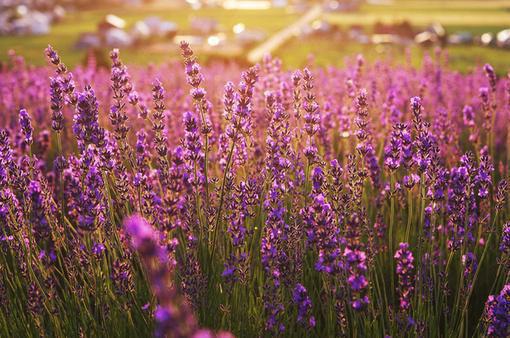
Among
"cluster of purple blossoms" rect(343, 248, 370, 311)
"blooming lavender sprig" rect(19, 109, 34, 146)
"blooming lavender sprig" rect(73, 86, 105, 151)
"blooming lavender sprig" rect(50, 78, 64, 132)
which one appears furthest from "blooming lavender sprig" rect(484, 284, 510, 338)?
"blooming lavender sprig" rect(19, 109, 34, 146)

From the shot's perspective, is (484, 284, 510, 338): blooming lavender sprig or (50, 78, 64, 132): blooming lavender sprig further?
(50, 78, 64, 132): blooming lavender sprig

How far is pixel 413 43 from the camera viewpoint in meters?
35.6

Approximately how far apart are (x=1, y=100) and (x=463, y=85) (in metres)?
6.76

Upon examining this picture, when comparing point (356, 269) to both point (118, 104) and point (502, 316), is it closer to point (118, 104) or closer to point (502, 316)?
point (502, 316)

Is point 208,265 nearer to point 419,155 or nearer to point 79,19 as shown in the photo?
point 419,155

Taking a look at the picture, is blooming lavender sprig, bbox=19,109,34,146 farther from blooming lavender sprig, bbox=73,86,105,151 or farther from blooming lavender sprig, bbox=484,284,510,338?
blooming lavender sprig, bbox=484,284,510,338

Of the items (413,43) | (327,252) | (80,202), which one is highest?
(80,202)

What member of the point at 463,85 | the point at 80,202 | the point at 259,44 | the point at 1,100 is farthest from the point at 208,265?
the point at 259,44

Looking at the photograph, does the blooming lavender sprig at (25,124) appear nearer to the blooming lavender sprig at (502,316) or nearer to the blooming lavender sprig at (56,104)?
the blooming lavender sprig at (56,104)

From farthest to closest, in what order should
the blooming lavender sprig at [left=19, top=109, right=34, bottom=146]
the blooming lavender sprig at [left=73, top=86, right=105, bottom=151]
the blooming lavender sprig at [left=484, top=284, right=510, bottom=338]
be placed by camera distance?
the blooming lavender sprig at [left=19, top=109, right=34, bottom=146] → the blooming lavender sprig at [left=73, top=86, right=105, bottom=151] → the blooming lavender sprig at [left=484, top=284, right=510, bottom=338]

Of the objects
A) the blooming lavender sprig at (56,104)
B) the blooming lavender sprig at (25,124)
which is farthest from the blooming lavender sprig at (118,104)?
the blooming lavender sprig at (25,124)

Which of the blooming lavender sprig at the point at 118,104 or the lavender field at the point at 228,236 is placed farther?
the blooming lavender sprig at the point at 118,104

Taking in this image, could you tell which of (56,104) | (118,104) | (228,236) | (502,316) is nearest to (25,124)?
(56,104)

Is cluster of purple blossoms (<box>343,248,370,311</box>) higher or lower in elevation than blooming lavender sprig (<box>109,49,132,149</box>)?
lower
